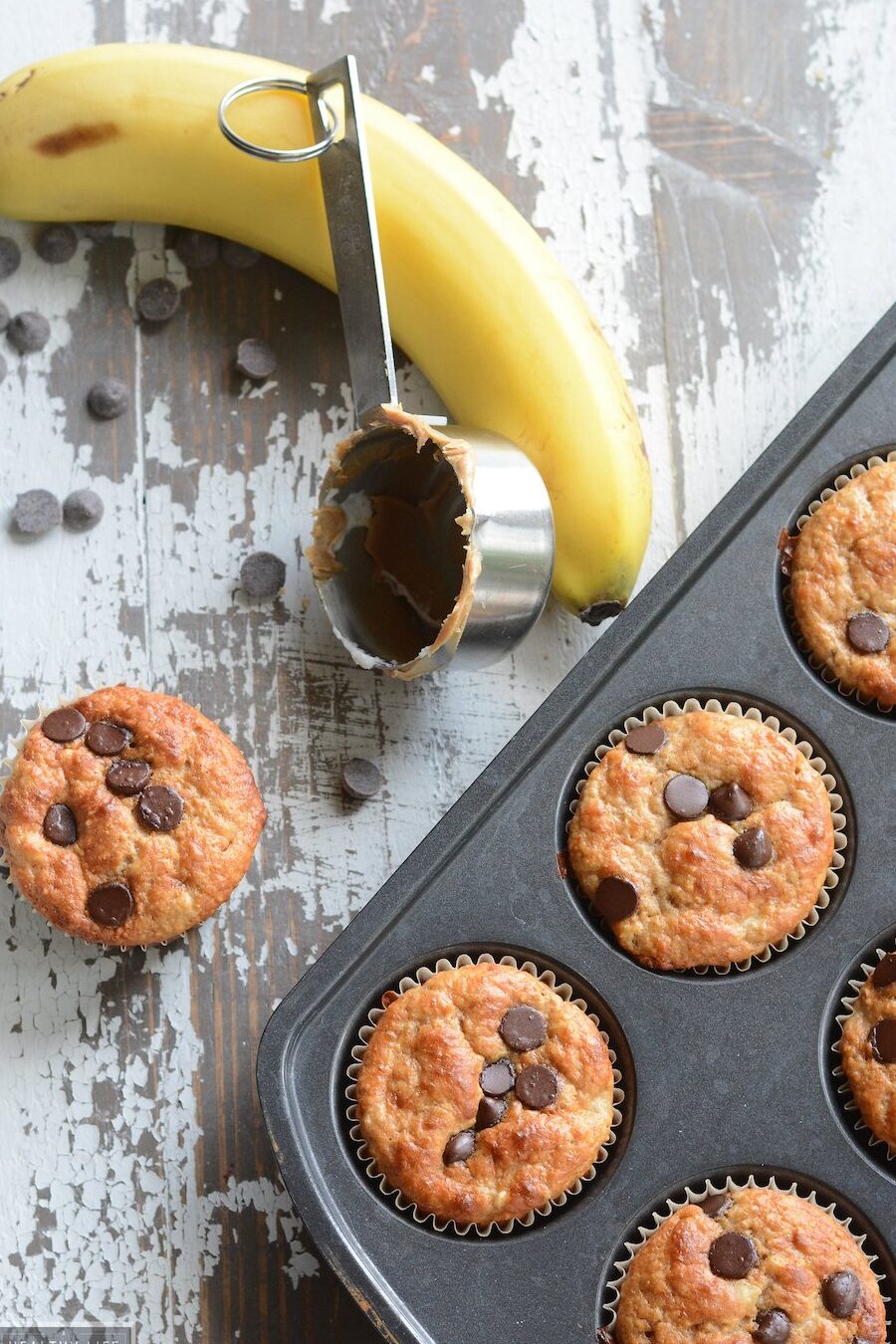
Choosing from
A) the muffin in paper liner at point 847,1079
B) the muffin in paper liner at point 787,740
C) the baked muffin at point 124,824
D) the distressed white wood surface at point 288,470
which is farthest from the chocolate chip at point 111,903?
the muffin in paper liner at point 847,1079

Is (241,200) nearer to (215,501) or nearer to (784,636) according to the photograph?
(215,501)

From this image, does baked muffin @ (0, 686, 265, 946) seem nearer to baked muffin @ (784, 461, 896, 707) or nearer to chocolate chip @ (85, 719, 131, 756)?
chocolate chip @ (85, 719, 131, 756)

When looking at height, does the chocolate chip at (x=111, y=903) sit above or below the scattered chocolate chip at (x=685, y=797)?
below

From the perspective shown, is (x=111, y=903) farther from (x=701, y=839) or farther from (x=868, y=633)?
(x=868, y=633)

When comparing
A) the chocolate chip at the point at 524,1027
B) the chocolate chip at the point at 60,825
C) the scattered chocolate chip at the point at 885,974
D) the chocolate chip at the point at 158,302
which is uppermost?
the chocolate chip at the point at 158,302

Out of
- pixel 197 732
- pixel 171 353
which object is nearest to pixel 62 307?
pixel 171 353

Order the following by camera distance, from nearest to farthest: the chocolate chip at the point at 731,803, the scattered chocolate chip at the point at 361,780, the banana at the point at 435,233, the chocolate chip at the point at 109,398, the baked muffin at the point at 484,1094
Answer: the baked muffin at the point at 484,1094
the chocolate chip at the point at 731,803
the banana at the point at 435,233
the scattered chocolate chip at the point at 361,780
the chocolate chip at the point at 109,398

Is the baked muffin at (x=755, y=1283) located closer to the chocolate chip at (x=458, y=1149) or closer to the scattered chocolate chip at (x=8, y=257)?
the chocolate chip at (x=458, y=1149)
